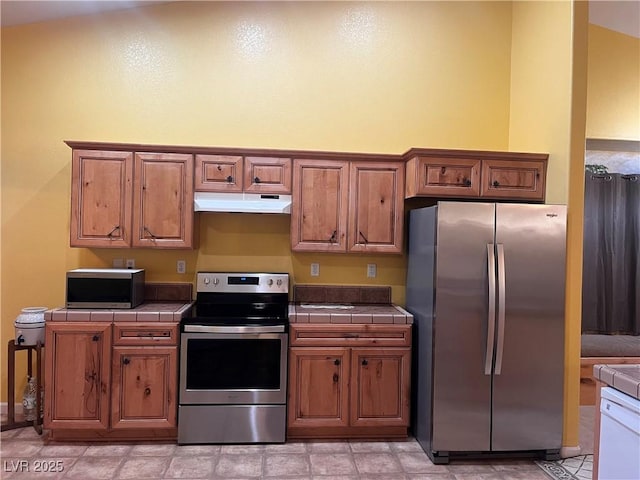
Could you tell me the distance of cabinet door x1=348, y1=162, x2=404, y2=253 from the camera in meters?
3.40

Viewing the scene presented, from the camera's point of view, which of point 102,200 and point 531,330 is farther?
point 102,200

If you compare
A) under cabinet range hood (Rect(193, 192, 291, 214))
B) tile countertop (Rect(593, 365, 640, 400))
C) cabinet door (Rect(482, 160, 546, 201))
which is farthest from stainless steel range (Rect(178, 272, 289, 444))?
tile countertop (Rect(593, 365, 640, 400))

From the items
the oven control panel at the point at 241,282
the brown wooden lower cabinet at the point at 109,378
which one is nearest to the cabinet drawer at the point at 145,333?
the brown wooden lower cabinet at the point at 109,378

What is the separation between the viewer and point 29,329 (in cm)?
313

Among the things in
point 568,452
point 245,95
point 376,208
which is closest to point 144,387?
point 376,208

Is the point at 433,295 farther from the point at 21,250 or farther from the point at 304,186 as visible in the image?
the point at 21,250

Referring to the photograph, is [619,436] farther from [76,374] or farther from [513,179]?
[76,374]

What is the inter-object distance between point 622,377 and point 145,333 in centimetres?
267

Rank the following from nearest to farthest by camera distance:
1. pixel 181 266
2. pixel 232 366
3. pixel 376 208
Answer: pixel 232 366, pixel 376 208, pixel 181 266

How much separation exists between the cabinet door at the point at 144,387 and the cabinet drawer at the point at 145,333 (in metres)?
0.05

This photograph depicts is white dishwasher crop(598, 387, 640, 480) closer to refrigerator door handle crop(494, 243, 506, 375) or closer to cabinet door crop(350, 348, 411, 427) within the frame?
refrigerator door handle crop(494, 243, 506, 375)

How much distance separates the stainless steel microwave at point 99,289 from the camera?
10.2 ft

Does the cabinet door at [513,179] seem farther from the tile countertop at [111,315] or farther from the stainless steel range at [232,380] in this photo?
the tile countertop at [111,315]

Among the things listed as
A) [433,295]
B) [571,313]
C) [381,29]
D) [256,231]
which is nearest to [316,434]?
[433,295]
